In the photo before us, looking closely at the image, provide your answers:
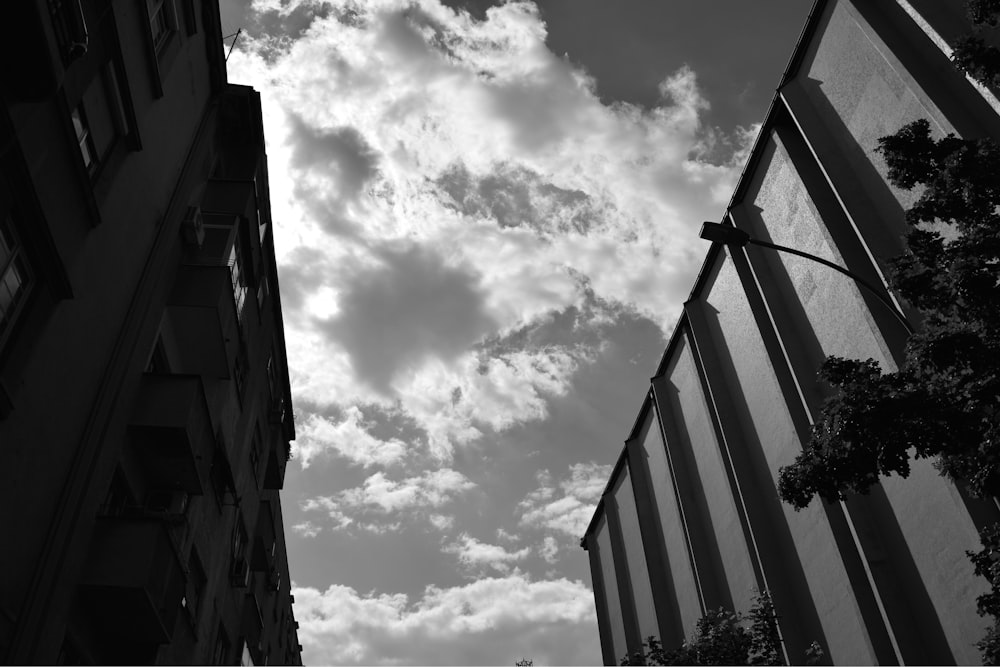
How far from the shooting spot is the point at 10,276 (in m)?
10.1

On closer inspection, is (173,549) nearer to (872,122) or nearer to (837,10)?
(872,122)

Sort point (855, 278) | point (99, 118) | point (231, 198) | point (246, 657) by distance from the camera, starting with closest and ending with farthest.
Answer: point (855, 278)
point (99, 118)
point (231, 198)
point (246, 657)

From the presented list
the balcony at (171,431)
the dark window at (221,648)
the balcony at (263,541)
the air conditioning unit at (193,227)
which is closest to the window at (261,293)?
the air conditioning unit at (193,227)

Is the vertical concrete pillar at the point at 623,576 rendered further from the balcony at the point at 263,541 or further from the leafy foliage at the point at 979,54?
the leafy foliage at the point at 979,54

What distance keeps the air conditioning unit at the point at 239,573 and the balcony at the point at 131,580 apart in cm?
760

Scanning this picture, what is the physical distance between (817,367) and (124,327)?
1852cm

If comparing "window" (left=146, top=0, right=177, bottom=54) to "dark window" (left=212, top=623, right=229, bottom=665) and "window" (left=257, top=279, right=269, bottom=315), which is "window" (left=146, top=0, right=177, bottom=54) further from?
"dark window" (left=212, top=623, right=229, bottom=665)

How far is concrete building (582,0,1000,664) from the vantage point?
16.4 metres

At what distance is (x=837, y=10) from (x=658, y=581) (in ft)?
83.9

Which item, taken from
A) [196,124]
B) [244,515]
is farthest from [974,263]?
[244,515]

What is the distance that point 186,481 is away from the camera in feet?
49.5

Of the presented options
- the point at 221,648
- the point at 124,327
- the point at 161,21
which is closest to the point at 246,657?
the point at 221,648

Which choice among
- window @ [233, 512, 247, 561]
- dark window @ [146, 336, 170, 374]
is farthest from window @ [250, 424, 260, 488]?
dark window @ [146, 336, 170, 374]

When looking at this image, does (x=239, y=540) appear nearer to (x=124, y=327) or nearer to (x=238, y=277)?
A: (x=238, y=277)
